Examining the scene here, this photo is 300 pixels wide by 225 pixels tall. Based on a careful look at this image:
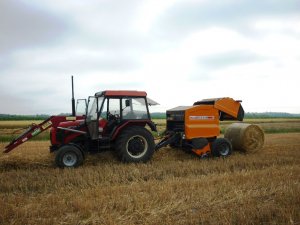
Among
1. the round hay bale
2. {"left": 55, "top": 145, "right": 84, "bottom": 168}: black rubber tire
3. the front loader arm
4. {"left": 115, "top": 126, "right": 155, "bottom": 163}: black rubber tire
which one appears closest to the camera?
{"left": 55, "top": 145, "right": 84, "bottom": 168}: black rubber tire

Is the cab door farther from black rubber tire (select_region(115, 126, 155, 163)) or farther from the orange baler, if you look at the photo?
the orange baler

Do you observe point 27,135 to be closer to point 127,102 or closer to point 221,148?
point 127,102

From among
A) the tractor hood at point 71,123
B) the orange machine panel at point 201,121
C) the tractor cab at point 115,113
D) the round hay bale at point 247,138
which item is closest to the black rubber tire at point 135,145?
the tractor cab at point 115,113

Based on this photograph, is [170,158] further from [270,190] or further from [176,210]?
[176,210]

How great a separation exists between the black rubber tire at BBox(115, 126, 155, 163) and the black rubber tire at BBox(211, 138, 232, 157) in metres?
2.11

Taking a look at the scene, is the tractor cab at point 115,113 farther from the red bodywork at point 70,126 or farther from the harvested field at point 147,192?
the harvested field at point 147,192

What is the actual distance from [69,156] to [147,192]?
3543 millimetres

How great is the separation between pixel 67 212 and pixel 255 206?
2.92 m

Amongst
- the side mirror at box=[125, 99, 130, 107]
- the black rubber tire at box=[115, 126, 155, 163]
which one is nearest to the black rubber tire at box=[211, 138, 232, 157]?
the black rubber tire at box=[115, 126, 155, 163]

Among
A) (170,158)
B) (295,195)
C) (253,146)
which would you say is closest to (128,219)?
(295,195)

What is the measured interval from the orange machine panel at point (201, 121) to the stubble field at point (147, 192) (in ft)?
3.19

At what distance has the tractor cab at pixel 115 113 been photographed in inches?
406

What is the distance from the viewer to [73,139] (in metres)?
10.4

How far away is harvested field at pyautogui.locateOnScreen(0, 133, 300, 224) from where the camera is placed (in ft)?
18.0
